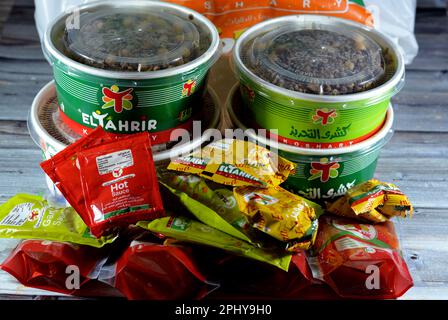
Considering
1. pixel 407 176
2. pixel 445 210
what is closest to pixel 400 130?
pixel 407 176

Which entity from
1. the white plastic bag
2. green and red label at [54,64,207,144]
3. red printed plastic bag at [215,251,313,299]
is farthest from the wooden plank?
red printed plastic bag at [215,251,313,299]

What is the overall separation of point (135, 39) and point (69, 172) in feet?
0.98

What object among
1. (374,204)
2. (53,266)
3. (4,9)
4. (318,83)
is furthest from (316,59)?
(4,9)

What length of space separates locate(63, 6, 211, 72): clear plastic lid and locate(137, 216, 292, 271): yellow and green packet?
0.95 feet

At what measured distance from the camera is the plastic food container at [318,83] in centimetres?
117

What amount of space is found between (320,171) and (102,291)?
0.48m

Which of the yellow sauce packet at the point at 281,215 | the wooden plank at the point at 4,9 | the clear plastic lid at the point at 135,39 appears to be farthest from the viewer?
the wooden plank at the point at 4,9

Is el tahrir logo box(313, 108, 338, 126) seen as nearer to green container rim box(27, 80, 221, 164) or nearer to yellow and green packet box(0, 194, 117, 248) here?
green container rim box(27, 80, 221, 164)

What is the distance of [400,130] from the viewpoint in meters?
1.60

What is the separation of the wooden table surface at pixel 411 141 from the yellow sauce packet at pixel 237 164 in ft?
1.07

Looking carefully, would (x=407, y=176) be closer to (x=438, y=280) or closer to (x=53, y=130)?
(x=438, y=280)

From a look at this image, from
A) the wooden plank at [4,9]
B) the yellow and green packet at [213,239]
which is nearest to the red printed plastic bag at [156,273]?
the yellow and green packet at [213,239]

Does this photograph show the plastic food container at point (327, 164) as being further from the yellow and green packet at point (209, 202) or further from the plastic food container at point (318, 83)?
the yellow and green packet at point (209, 202)

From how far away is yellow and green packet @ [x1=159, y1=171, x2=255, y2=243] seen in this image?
1.09 meters
